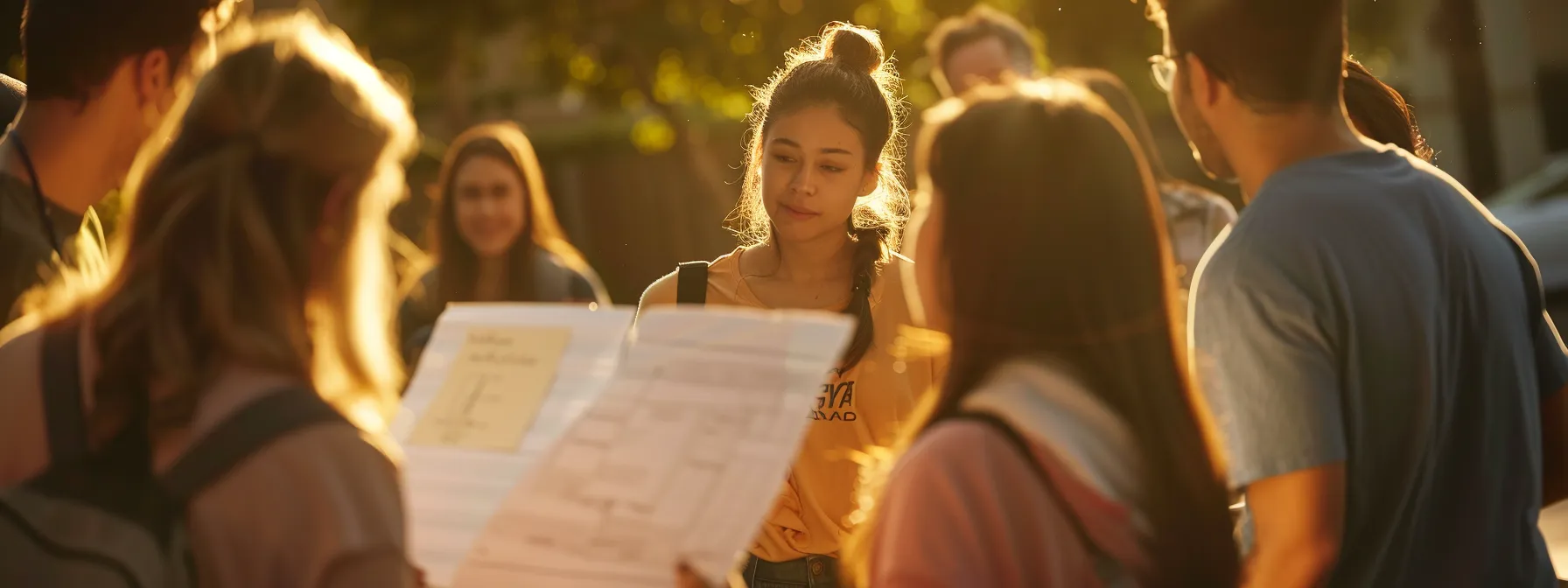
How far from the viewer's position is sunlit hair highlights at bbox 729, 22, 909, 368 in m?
3.60

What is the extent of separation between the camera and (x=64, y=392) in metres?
1.70

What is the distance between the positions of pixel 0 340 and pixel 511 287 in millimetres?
4529

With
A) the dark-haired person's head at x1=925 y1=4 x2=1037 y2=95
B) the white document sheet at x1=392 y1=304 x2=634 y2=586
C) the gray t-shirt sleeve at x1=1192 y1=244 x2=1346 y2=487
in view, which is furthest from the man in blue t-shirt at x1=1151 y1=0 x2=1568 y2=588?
the dark-haired person's head at x1=925 y1=4 x2=1037 y2=95

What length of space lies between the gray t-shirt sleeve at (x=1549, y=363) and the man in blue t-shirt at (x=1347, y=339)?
5 cm

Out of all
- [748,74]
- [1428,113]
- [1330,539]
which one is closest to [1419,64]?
[1428,113]

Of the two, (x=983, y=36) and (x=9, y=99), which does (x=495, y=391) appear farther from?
(x=983, y=36)

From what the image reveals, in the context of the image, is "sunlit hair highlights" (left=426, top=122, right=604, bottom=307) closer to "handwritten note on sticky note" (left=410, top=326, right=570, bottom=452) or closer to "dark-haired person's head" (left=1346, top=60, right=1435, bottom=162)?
"dark-haired person's head" (left=1346, top=60, right=1435, bottom=162)

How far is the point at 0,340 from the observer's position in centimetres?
185

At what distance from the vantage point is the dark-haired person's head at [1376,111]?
3.02m

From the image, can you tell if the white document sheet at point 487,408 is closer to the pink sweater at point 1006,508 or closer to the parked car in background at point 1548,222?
the pink sweater at point 1006,508

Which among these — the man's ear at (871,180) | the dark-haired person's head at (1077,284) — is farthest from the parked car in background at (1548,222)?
the dark-haired person's head at (1077,284)

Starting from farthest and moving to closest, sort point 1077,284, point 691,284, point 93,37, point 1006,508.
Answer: point 691,284
point 93,37
point 1077,284
point 1006,508

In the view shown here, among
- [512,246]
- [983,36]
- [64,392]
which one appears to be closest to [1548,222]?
[983,36]

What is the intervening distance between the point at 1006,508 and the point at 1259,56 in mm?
979
